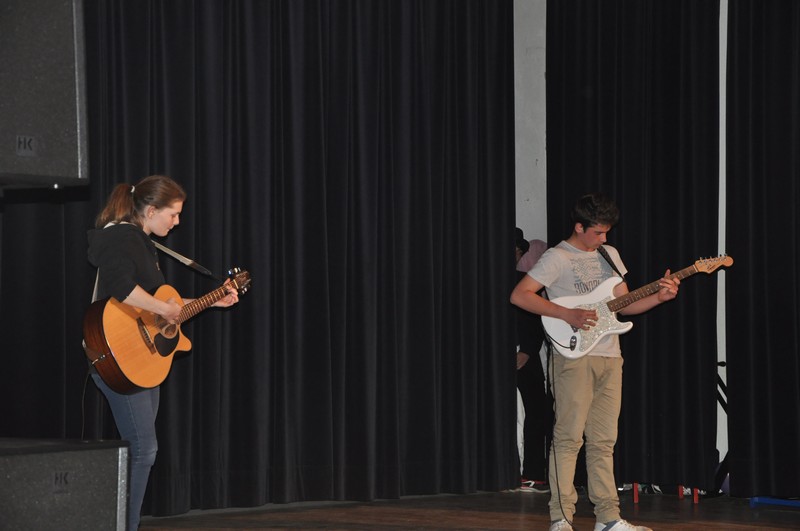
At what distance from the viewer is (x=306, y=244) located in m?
4.71

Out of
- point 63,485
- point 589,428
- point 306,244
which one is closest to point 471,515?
point 589,428

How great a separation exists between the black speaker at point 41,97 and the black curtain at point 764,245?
3.94 m

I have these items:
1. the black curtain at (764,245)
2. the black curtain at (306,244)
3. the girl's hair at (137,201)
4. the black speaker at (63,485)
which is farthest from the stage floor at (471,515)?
the black speaker at (63,485)

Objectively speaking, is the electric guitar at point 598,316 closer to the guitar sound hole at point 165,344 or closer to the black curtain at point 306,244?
the black curtain at point 306,244

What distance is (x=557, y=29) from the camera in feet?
17.7

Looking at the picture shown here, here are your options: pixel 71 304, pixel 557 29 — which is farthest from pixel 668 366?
pixel 71 304

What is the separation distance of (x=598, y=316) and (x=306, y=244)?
151 centimetres

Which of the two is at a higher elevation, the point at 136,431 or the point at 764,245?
the point at 764,245

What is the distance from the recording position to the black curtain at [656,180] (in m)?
4.92

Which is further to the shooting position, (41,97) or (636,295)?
(636,295)

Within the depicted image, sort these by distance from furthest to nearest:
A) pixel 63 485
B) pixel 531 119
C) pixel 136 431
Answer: pixel 531 119, pixel 136 431, pixel 63 485

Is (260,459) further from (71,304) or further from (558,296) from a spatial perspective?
(558,296)

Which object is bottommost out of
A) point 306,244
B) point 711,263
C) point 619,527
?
point 619,527

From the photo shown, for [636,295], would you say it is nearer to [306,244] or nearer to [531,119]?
[306,244]
